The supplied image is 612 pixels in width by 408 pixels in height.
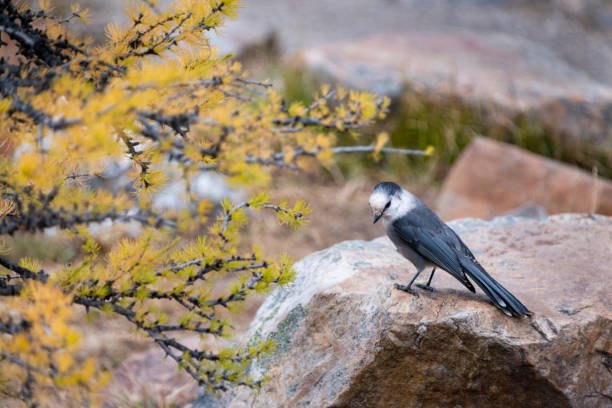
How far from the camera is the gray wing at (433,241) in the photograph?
8.76 feet

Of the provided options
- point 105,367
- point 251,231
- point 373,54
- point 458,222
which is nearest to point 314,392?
point 458,222

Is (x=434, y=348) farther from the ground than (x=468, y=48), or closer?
farther from the ground

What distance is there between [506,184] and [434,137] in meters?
A: 1.48

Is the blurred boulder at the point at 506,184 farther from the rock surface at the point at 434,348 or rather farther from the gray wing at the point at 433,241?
the gray wing at the point at 433,241

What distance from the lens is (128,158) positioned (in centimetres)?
218

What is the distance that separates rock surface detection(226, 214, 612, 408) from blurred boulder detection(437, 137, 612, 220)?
9.51ft

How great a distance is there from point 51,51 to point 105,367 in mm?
2452

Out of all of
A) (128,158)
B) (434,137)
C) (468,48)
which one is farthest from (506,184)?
(128,158)

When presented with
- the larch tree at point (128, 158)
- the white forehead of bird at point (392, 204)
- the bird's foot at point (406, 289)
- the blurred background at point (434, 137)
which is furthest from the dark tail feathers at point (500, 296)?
the blurred background at point (434, 137)

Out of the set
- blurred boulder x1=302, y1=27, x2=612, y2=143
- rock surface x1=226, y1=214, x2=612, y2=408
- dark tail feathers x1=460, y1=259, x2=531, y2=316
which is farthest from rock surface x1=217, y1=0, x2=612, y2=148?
dark tail feathers x1=460, y1=259, x2=531, y2=316

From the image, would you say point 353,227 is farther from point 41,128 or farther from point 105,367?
point 41,128

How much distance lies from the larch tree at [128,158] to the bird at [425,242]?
0.49 metres

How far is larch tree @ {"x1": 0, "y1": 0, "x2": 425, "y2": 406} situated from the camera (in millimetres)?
1651

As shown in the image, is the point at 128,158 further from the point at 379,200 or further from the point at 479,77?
the point at 479,77
